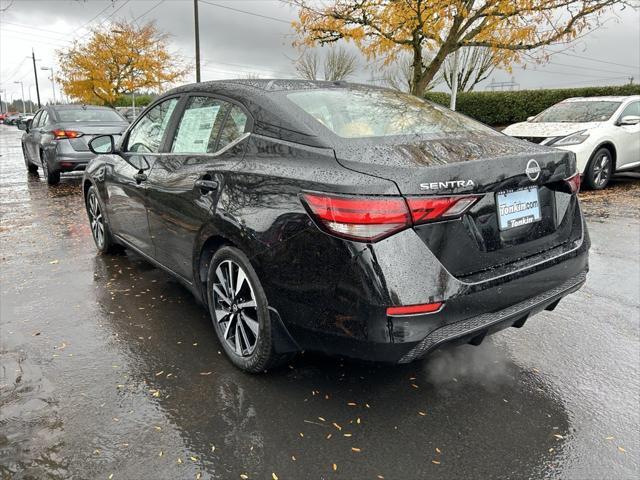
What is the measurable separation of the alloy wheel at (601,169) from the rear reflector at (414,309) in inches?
316

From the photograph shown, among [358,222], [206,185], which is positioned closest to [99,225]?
[206,185]

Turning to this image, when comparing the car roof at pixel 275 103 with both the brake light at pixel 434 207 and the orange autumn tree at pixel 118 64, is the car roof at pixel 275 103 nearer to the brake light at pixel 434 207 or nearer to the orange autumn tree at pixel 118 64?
the brake light at pixel 434 207

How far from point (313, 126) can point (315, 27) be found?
35.6ft

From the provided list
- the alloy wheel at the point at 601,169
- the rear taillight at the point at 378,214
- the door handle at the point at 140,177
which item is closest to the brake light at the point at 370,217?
the rear taillight at the point at 378,214

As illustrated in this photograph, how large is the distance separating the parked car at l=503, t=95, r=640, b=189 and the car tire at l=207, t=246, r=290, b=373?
7119 mm

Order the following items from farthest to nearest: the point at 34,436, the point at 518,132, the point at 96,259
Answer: the point at 518,132 < the point at 96,259 < the point at 34,436

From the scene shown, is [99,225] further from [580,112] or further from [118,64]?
[118,64]

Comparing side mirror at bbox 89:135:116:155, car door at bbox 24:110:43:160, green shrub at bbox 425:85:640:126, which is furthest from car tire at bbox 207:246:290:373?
green shrub at bbox 425:85:640:126

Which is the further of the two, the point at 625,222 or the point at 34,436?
the point at 625,222

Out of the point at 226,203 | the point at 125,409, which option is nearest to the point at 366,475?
the point at 125,409

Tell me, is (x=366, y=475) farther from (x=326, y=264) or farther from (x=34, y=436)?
(x=34, y=436)

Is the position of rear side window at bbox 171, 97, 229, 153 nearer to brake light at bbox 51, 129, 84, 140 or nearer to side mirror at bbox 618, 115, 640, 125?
brake light at bbox 51, 129, 84, 140

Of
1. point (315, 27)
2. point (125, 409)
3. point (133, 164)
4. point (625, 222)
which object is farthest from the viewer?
point (315, 27)

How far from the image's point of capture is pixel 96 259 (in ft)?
17.1
